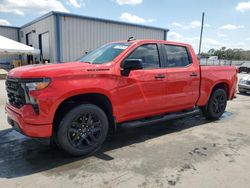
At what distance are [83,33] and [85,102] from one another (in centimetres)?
1823

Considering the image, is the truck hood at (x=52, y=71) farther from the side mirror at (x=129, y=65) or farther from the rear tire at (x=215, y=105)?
the rear tire at (x=215, y=105)

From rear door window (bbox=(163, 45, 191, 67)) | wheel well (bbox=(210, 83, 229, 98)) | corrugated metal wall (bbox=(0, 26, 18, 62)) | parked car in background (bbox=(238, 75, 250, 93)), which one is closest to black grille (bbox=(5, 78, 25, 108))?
rear door window (bbox=(163, 45, 191, 67))

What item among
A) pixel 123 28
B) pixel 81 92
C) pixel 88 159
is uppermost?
pixel 123 28

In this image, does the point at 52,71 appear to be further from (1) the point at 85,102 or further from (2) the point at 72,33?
(2) the point at 72,33

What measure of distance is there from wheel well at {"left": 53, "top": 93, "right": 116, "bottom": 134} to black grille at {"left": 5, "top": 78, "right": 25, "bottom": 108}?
560 mm

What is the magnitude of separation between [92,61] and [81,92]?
1009 mm

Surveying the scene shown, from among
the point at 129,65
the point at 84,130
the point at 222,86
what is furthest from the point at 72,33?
the point at 84,130

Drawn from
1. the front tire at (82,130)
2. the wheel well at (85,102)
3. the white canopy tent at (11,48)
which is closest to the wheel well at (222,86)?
the wheel well at (85,102)

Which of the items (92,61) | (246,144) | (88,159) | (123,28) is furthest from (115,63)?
(123,28)

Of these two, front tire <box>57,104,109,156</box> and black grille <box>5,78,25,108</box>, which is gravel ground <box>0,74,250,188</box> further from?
black grille <box>5,78,25,108</box>

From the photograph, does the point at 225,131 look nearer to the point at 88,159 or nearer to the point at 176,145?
the point at 176,145

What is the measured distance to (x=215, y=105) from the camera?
639 centimetres

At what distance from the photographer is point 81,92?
376 centimetres

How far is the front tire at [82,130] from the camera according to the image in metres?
3.73
